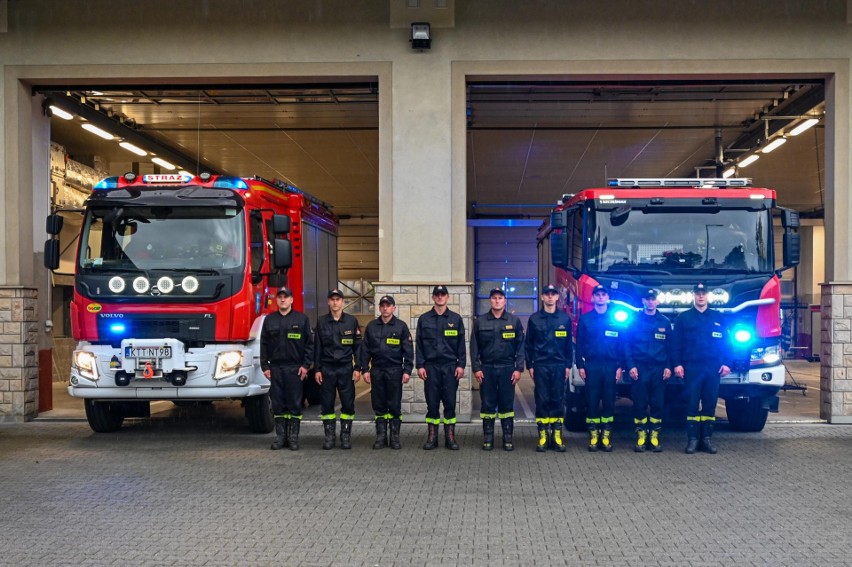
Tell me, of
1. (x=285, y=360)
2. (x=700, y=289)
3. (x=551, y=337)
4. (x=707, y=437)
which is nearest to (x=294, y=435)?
(x=285, y=360)

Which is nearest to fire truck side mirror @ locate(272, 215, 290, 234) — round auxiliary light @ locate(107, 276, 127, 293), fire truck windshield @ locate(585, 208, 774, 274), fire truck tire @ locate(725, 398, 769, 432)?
round auxiliary light @ locate(107, 276, 127, 293)

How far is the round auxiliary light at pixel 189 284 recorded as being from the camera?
10219mm

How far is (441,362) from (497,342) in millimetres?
693

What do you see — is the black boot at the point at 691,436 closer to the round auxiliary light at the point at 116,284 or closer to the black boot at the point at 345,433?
the black boot at the point at 345,433

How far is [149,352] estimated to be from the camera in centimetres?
1008

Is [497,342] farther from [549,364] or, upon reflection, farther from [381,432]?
[381,432]

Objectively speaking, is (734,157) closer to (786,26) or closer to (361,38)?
(786,26)

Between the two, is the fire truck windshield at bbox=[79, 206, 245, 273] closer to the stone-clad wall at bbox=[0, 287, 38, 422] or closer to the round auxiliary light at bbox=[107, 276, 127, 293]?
the round auxiliary light at bbox=[107, 276, 127, 293]

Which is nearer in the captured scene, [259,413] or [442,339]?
[442,339]

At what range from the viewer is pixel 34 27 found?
1205 cm

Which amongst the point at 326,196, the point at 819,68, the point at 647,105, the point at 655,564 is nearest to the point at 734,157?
the point at 647,105

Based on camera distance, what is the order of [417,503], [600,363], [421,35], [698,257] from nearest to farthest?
1. [417,503]
2. [600,363]
3. [698,257]
4. [421,35]

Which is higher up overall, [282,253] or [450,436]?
[282,253]

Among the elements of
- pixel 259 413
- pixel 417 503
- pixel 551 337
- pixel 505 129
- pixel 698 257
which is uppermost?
pixel 505 129
